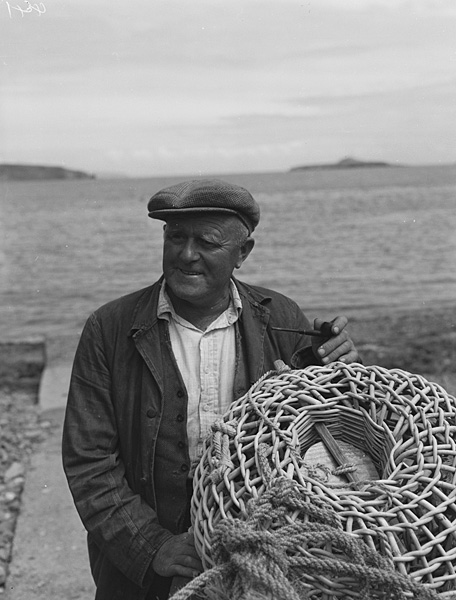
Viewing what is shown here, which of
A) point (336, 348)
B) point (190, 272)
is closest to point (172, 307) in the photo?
point (190, 272)

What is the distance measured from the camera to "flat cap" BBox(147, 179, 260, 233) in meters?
2.56

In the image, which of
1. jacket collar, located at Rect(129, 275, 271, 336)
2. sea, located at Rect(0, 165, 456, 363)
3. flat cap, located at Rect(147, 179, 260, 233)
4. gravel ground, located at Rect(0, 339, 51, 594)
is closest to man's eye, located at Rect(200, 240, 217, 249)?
flat cap, located at Rect(147, 179, 260, 233)

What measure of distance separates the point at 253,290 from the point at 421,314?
11.5m

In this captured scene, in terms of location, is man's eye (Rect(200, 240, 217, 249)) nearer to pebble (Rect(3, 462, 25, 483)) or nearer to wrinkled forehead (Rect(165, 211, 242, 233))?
wrinkled forehead (Rect(165, 211, 242, 233))

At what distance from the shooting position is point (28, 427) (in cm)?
741

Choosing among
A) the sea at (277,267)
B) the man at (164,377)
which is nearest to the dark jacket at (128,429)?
the man at (164,377)

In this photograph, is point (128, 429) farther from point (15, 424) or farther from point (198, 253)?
point (15, 424)

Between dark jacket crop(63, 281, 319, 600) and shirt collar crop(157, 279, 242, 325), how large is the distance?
0.08ft

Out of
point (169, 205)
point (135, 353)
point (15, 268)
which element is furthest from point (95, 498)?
point (15, 268)

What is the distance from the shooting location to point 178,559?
2359 mm

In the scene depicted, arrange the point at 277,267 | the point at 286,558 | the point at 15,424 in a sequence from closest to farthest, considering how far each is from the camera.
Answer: the point at 286,558
the point at 15,424
the point at 277,267

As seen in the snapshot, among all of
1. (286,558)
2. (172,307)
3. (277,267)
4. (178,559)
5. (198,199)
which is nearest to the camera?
(286,558)

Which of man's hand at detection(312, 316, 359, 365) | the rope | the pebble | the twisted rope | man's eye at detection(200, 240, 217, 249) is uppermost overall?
man's eye at detection(200, 240, 217, 249)

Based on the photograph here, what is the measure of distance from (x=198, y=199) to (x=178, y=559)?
1216 millimetres
